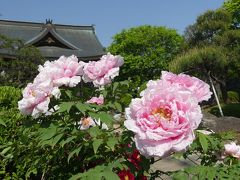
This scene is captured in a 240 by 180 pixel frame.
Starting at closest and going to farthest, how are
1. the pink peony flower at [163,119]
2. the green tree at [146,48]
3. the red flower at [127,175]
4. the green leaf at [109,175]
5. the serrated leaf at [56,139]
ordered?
the pink peony flower at [163,119]
the green leaf at [109,175]
the serrated leaf at [56,139]
the red flower at [127,175]
the green tree at [146,48]

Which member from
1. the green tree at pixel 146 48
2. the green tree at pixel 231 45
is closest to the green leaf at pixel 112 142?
the green tree at pixel 231 45

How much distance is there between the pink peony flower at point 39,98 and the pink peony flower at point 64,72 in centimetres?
5

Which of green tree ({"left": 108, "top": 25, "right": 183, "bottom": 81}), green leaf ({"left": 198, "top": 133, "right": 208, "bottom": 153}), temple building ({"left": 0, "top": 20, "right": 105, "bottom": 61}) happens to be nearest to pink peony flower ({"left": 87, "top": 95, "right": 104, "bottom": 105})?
green leaf ({"left": 198, "top": 133, "right": 208, "bottom": 153})

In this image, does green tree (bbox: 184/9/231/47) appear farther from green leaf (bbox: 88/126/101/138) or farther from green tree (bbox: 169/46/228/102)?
green leaf (bbox: 88/126/101/138)

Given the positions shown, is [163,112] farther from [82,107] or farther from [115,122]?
[115,122]

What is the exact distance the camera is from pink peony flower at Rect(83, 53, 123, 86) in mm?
2373

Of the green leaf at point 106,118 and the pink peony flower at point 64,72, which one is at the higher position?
the pink peony flower at point 64,72

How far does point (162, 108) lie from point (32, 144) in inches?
50.2

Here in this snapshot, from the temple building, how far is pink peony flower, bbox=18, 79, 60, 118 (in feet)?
86.3

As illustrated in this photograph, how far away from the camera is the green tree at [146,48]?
49344 millimetres

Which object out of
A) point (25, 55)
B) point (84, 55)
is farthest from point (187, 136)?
point (84, 55)

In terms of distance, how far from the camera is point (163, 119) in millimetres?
1706

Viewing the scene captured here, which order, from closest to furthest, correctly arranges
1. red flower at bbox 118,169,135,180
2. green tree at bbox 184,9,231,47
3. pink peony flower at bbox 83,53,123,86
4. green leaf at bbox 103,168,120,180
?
green leaf at bbox 103,168,120,180, red flower at bbox 118,169,135,180, pink peony flower at bbox 83,53,123,86, green tree at bbox 184,9,231,47

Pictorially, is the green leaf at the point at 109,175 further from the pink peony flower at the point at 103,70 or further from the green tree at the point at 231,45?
the green tree at the point at 231,45
